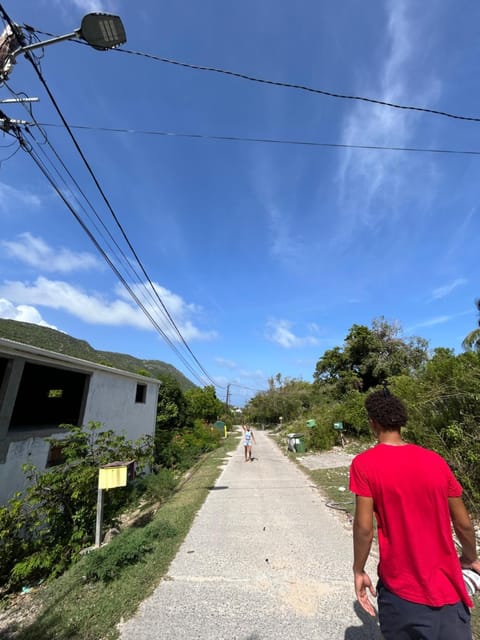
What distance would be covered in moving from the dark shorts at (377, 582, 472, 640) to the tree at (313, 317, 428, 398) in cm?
1967

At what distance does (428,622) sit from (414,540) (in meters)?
0.33

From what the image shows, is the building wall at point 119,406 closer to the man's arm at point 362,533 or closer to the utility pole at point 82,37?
the man's arm at point 362,533

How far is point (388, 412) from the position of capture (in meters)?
1.74

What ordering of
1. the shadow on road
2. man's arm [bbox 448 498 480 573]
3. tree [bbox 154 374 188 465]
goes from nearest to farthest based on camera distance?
1. man's arm [bbox 448 498 480 573]
2. the shadow on road
3. tree [bbox 154 374 188 465]

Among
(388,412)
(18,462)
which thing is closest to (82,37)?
(388,412)

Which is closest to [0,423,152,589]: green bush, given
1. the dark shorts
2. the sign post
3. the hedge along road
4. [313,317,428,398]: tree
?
the sign post

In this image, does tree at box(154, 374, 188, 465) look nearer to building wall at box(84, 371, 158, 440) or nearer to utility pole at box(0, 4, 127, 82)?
building wall at box(84, 371, 158, 440)

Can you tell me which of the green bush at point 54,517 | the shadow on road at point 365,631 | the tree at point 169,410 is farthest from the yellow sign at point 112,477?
the tree at point 169,410

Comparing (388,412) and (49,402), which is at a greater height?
(49,402)

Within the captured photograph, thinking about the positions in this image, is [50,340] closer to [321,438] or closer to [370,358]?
[321,438]

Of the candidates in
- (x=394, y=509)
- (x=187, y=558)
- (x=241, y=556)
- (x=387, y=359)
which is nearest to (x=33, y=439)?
(x=187, y=558)

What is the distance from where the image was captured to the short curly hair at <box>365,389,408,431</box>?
172cm

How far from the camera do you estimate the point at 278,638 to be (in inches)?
97.3

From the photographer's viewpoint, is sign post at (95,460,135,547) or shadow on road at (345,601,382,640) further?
sign post at (95,460,135,547)
